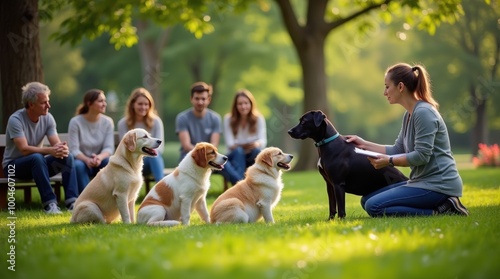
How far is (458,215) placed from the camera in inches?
251

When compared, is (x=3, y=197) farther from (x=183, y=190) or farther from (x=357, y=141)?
(x=357, y=141)

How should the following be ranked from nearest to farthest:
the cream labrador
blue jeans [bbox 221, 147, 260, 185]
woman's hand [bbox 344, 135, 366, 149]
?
woman's hand [bbox 344, 135, 366, 149] < the cream labrador < blue jeans [bbox 221, 147, 260, 185]

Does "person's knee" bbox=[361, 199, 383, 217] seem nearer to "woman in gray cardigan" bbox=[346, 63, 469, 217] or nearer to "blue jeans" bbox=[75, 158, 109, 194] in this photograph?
"woman in gray cardigan" bbox=[346, 63, 469, 217]

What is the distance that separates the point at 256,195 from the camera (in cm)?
673

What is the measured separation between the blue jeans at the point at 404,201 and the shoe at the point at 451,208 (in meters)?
0.06

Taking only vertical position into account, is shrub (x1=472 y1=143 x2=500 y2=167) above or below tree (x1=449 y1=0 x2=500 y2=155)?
below

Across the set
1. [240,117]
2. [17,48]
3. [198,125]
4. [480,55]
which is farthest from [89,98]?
[480,55]

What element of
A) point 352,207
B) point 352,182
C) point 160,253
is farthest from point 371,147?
point 160,253

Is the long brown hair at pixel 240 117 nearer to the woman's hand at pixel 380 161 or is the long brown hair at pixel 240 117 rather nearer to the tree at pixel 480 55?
the woman's hand at pixel 380 161

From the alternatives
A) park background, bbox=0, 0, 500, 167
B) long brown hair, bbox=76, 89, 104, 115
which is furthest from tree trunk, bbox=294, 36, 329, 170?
long brown hair, bbox=76, 89, 104, 115

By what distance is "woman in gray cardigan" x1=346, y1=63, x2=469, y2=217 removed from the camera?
624 cm

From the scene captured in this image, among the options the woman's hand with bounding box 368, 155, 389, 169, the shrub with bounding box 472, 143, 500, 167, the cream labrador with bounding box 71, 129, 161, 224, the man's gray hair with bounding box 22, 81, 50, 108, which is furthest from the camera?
the shrub with bounding box 472, 143, 500, 167

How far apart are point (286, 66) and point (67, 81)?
13.1 metres

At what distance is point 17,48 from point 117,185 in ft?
14.5
